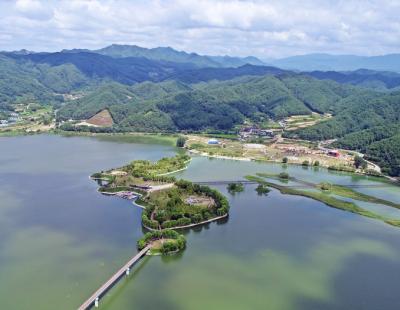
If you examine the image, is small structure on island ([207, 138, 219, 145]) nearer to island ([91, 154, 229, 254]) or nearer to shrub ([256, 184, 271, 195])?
island ([91, 154, 229, 254])

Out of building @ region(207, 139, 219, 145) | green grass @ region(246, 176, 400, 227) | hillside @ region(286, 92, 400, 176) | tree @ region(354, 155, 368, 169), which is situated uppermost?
hillside @ region(286, 92, 400, 176)

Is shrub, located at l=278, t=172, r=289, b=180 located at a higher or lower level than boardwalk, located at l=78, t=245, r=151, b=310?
higher

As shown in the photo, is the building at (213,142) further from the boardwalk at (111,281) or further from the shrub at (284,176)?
the boardwalk at (111,281)

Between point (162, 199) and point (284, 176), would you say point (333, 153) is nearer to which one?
point (284, 176)

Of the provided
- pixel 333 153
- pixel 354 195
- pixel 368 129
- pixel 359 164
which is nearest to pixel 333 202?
pixel 354 195

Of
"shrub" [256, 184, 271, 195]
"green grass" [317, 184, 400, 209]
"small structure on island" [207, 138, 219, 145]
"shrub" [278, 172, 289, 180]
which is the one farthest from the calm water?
"small structure on island" [207, 138, 219, 145]

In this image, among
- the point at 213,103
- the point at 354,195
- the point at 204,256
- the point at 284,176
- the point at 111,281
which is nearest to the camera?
the point at 111,281

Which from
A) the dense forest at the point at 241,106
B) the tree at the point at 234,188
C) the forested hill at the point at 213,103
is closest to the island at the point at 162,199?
the tree at the point at 234,188

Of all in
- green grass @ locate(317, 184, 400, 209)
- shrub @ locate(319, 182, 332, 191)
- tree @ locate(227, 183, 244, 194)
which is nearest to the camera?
green grass @ locate(317, 184, 400, 209)
